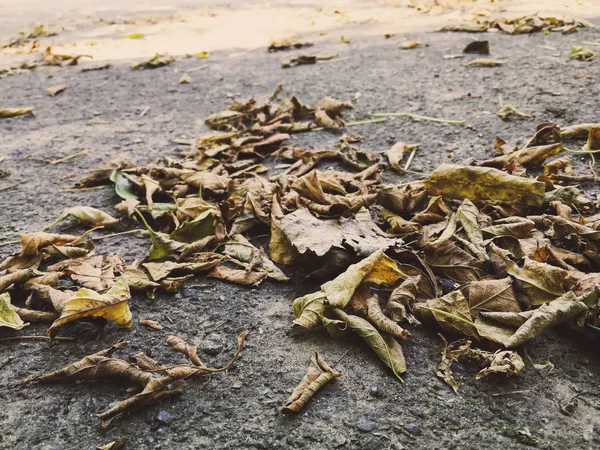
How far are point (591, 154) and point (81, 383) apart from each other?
Answer: 6.01 feet

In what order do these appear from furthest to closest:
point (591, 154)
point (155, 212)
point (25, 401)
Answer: point (591, 154)
point (155, 212)
point (25, 401)

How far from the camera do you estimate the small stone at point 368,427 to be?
3.14ft

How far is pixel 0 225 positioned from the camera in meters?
1.80

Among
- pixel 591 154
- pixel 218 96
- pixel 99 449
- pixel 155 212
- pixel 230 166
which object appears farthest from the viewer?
pixel 218 96

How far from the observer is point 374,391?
1036 mm

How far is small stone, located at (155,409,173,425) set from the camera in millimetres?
987

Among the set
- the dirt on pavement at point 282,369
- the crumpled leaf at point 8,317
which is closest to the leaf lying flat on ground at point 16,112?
the dirt on pavement at point 282,369

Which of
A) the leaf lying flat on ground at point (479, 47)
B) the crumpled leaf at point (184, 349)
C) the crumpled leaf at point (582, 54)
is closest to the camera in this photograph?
the crumpled leaf at point (184, 349)

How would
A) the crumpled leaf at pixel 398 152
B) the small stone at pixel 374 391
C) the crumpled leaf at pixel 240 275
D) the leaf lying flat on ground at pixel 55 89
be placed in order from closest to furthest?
the small stone at pixel 374 391 → the crumpled leaf at pixel 240 275 → the crumpled leaf at pixel 398 152 → the leaf lying flat on ground at pixel 55 89

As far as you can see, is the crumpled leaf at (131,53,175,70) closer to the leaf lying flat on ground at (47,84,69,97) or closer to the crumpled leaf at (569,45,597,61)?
the leaf lying flat on ground at (47,84,69,97)

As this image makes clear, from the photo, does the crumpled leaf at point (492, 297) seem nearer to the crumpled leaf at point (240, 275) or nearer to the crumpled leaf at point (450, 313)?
the crumpled leaf at point (450, 313)

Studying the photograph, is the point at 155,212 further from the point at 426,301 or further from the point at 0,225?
the point at 426,301

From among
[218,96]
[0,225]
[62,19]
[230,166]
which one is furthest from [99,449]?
[62,19]

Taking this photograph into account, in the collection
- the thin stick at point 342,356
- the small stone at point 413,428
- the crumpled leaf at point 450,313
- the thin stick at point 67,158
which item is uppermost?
the crumpled leaf at point 450,313
